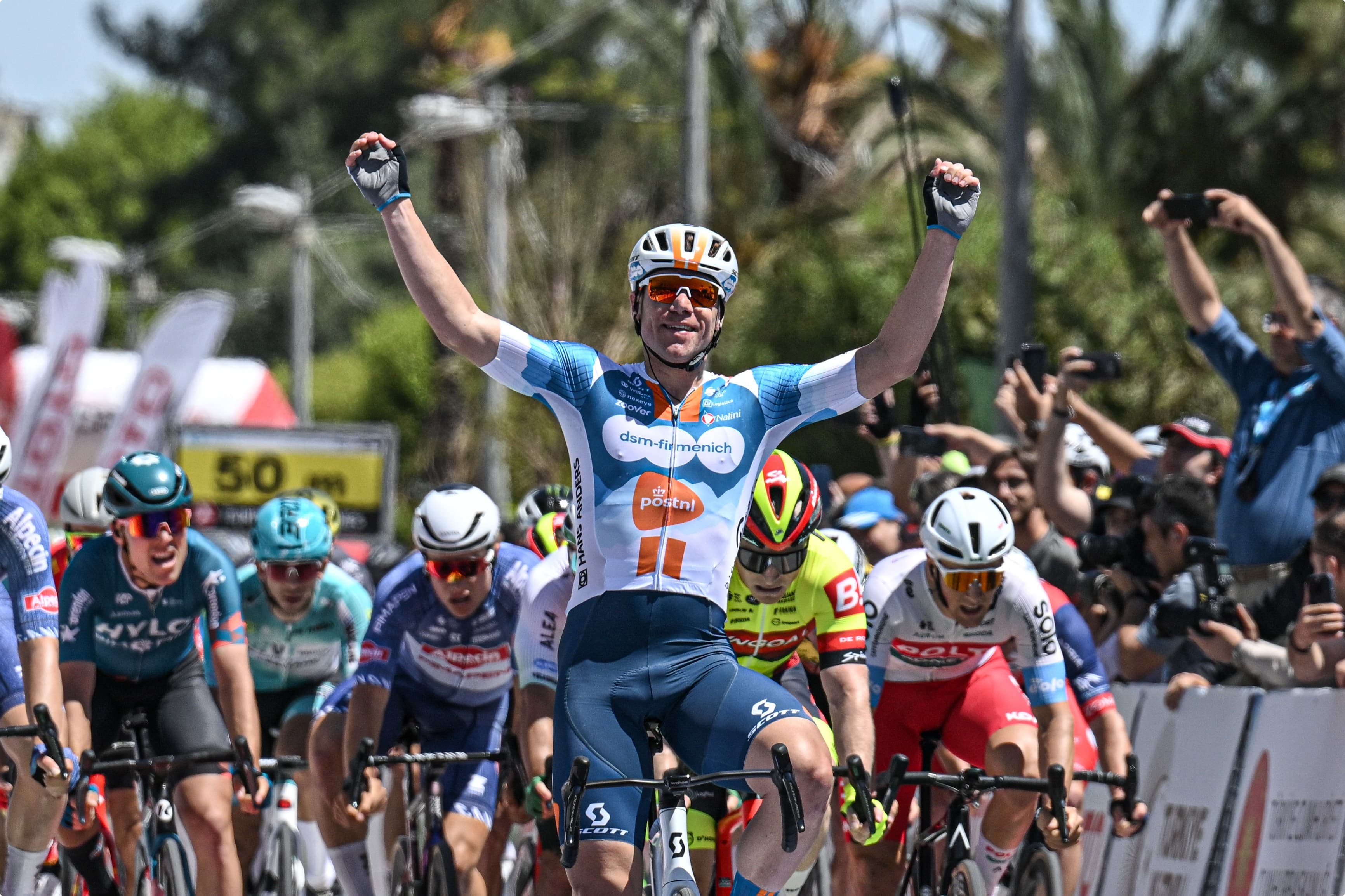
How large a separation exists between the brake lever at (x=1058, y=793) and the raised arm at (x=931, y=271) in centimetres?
210

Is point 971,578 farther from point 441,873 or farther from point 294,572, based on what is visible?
point 294,572

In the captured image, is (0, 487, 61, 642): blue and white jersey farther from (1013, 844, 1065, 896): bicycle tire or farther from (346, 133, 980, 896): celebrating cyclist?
(1013, 844, 1065, 896): bicycle tire

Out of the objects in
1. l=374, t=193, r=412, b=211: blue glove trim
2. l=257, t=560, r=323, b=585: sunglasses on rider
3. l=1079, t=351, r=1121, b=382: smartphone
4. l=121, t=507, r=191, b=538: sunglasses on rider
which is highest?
l=1079, t=351, r=1121, b=382: smartphone

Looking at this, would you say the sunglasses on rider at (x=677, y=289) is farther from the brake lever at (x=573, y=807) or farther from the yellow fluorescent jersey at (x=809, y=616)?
the yellow fluorescent jersey at (x=809, y=616)

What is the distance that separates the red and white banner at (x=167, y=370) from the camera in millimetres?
27266

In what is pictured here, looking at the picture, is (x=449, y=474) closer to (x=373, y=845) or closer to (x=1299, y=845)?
(x=373, y=845)

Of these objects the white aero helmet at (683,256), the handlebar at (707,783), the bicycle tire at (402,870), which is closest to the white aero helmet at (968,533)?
the white aero helmet at (683,256)

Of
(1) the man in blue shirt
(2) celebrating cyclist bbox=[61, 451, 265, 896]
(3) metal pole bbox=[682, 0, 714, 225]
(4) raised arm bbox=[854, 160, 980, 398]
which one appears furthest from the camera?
(3) metal pole bbox=[682, 0, 714, 225]

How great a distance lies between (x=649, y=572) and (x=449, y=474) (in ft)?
98.6

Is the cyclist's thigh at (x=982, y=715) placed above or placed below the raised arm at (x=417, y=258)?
below

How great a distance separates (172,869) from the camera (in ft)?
26.8

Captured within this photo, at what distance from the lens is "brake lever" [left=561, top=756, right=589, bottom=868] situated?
526 centimetres

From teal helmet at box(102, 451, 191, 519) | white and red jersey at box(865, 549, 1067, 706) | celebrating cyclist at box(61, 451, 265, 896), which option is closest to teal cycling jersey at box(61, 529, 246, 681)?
celebrating cyclist at box(61, 451, 265, 896)

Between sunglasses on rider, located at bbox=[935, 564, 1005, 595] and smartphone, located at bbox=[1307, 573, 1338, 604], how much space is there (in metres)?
1.23
